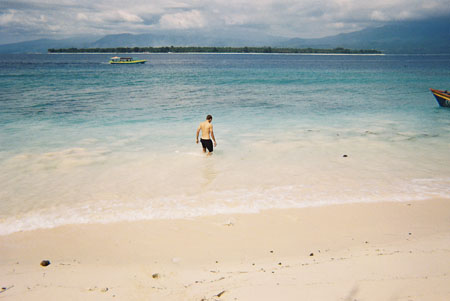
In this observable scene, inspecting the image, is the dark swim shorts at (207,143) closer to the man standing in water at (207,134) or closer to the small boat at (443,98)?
the man standing in water at (207,134)

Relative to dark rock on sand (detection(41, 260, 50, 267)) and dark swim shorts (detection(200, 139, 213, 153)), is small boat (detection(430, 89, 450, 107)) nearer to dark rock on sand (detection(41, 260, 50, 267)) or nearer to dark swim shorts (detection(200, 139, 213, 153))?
dark swim shorts (detection(200, 139, 213, 153))

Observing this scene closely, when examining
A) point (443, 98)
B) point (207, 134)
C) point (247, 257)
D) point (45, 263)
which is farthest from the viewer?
point (443, 98)

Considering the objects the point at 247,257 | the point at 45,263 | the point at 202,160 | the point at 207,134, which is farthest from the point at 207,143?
the point at 45,263

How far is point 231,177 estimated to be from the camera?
10625 mm

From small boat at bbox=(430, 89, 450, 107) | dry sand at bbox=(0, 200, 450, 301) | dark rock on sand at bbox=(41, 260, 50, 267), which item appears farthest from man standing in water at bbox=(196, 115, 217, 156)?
small boat at bbox=(430, 89, 450, 107)

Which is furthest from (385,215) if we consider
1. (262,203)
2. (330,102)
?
(330,102)

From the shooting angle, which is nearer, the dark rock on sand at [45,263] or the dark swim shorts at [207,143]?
the dark rock on sand at [45,263]

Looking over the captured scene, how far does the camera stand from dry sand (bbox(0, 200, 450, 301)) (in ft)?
16.1

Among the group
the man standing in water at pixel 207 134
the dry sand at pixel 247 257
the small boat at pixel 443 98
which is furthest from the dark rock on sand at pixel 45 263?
the small boat at pixel 443 98

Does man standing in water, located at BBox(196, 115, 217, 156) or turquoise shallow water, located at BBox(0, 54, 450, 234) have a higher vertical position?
man standing in water, located at BBox(196, 115, 217, 156)

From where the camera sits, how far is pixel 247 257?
6.05m

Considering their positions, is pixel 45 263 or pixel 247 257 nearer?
pixel 45 263

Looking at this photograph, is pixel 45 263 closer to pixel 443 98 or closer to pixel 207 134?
pixel 207 134

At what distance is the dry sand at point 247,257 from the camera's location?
193 inches
